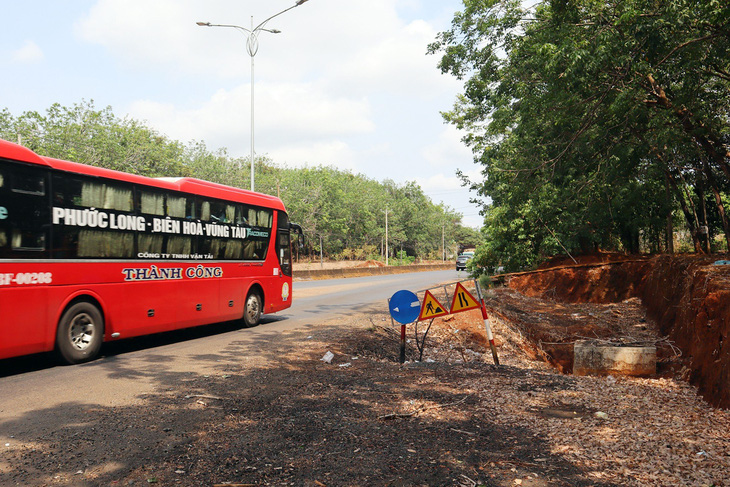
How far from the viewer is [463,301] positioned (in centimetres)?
860

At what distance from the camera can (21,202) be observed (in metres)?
7.56

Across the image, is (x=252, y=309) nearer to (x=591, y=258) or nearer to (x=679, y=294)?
(x=679, y=294)

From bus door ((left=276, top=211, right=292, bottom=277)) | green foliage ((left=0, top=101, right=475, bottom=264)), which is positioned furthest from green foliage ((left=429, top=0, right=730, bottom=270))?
green foliage ((left=0, top=101, right=475, bottom=264))

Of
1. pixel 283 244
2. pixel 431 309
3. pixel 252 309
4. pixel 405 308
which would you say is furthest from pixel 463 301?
pixel 283 244

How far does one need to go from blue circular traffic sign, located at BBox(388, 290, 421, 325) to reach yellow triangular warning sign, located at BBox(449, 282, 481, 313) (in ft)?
2.01

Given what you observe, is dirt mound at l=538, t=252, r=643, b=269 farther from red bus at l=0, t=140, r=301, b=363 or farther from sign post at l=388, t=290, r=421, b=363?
red bus at l=0, t=140, r=301, b=363

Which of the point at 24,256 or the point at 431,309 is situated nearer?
the point at 24,256

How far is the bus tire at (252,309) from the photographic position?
42.6ft

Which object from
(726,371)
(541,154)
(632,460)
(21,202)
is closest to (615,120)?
(541,154)

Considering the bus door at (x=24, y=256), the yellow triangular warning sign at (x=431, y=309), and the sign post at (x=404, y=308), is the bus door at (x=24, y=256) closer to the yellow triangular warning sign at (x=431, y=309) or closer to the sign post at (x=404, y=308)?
the sign post at (x=404, y=308)

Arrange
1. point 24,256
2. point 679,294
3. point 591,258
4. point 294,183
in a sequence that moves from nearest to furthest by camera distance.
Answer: point 24,256
point 679,294
point 591,258
point 294,183

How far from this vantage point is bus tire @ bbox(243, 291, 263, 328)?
13.0m

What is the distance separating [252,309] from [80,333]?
5.05 m

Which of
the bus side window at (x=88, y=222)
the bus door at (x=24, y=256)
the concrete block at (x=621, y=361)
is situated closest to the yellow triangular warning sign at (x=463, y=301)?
the concrete block at (x=621, y=361)
